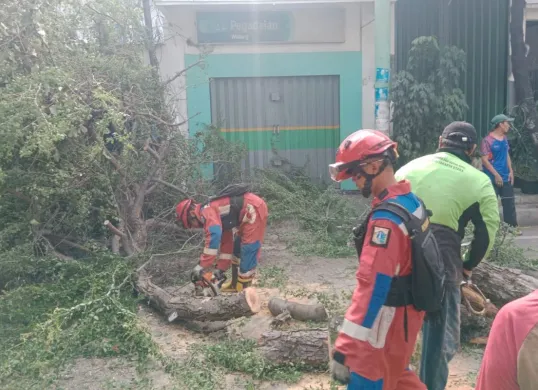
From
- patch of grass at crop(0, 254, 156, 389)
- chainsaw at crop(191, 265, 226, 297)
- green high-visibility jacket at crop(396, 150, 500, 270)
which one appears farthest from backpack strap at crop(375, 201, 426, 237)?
chainsaw at crop(191, 265, 226, 297)

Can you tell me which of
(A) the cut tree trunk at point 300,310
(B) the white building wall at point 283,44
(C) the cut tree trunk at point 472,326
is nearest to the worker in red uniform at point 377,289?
(C) the cut tree trunk at point 472,326

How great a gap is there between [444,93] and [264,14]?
3628mm

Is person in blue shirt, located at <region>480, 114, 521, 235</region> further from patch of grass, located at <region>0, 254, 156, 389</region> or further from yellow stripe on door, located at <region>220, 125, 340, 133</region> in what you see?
patch of grass, located at <region>0, 254, 156, 389</region>

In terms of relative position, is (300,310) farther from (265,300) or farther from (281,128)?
(281,128)

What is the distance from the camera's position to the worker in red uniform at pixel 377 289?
2.62m

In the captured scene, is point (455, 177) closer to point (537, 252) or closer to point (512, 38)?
point (537, 252)

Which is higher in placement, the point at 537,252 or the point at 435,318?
the point at 435,318

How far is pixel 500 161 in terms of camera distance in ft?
26.0

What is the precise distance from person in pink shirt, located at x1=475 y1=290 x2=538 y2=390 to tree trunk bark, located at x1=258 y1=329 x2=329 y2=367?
2.86 m

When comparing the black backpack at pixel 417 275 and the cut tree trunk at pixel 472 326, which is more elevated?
the black backpack at pixel 417 275

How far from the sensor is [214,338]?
16.2ft

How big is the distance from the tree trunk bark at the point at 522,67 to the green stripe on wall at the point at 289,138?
3429 mm

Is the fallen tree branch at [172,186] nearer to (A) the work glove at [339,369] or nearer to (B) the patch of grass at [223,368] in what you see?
(B) the patch of grass at [223,368]

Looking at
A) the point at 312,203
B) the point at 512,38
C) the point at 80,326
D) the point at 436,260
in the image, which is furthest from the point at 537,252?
the point at 80,326
